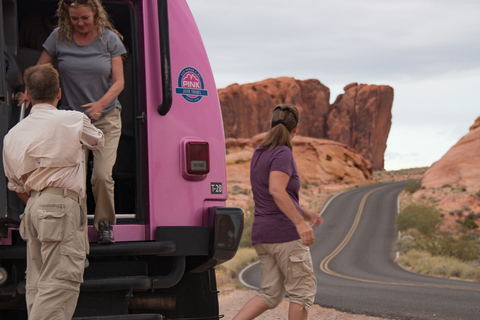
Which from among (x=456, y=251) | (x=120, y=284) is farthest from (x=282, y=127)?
(x=456, y=251)

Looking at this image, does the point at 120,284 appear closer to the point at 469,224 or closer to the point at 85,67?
the point at 85,67

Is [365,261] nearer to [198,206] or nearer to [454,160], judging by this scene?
[198,206]

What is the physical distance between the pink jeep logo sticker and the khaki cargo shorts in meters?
1.16

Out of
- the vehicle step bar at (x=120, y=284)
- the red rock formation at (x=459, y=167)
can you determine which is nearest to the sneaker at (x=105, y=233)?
the vehicle step bar at (x=120, y=284)

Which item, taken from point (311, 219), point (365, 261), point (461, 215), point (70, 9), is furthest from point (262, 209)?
point (461, 215)

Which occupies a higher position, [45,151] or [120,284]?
[45,151]

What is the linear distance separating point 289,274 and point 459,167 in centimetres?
6623

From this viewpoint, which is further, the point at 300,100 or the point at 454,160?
the point at 300,100

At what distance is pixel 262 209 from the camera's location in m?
4.35

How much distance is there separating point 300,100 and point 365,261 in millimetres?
91210

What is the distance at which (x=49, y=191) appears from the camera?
3361 millimetres

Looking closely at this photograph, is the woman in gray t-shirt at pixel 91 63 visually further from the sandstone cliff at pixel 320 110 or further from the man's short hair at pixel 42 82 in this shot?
the sandstone cliff at pixel 320 110

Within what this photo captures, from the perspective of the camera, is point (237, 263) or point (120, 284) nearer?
point (120, 284)

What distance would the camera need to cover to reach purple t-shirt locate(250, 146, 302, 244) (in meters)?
4.21
